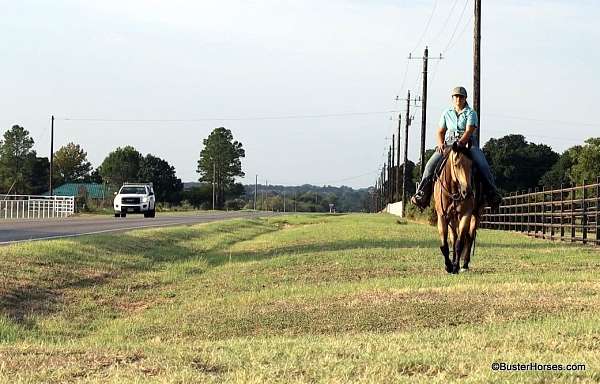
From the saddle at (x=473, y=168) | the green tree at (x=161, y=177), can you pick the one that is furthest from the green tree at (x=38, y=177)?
the saddle at (x=473, y=168)

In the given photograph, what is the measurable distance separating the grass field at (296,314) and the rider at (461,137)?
4.73ft

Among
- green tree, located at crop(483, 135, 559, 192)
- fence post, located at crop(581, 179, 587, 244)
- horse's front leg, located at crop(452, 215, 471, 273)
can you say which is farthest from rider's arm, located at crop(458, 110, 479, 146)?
green tree, located at crop(483, 135, 559, 192)

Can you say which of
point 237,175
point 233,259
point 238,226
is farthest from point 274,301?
point 237,175

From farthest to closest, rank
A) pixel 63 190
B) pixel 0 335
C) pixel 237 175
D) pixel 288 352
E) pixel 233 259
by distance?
pixel 237 175, pixel 63 190, pixel 233 259, pixel 0 335, pixel 288 352

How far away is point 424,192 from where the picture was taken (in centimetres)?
→ 1313

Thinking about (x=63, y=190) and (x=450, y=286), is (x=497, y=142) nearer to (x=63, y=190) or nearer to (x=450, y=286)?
(x=63, y=190)

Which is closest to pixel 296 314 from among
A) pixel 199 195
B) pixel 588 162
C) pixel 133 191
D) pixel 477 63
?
pixel 477 63

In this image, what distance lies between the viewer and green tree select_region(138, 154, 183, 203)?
127875mm

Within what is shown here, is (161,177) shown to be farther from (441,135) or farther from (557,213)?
(441,135)

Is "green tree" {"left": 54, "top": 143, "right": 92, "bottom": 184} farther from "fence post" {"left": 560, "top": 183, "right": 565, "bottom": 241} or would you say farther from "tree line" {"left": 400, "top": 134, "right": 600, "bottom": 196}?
"fence post" {"left": 560, "top": 183, "right": 565, "bottom": 241}

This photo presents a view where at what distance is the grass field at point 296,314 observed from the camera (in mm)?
6367

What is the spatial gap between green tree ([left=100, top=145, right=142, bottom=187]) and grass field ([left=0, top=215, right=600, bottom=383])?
10478 centimetres

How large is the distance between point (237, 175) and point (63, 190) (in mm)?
34483

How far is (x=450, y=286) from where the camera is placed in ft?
37.0
